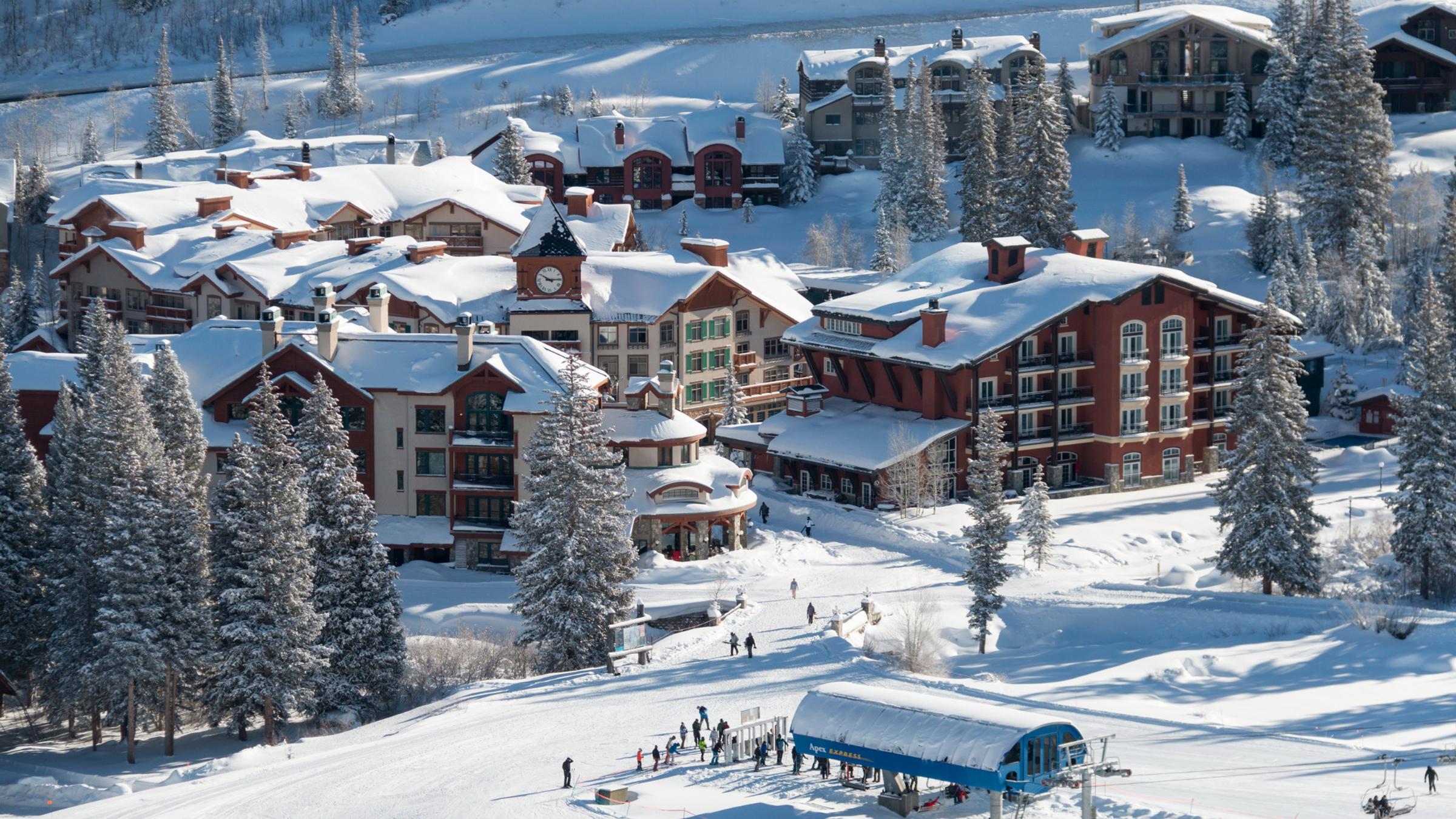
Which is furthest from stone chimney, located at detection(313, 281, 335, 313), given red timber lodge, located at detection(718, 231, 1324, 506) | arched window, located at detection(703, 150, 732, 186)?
arched window, located at detection(703, 150, 732, 186)

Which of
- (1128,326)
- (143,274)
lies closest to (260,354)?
(143,274)

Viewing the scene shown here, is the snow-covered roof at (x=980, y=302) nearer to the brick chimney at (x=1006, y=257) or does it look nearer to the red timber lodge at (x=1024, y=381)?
the red timber lodge at (x=1024, y=381)

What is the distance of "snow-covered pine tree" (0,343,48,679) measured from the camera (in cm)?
7275

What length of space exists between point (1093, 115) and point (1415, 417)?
69.3 metres

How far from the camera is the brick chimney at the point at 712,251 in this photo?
105875 mm

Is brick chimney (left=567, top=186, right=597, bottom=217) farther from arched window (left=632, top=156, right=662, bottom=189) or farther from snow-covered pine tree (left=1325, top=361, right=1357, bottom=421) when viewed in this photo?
snow-covered pine tree (left=1325, top=361, right=1357, bottom=421)

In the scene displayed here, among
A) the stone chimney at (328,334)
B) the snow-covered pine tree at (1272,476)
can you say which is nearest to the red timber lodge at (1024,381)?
the snow-covered pine tree at (1272,476)

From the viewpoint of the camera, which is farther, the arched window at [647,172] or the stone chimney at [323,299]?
the arched window at [647,172]

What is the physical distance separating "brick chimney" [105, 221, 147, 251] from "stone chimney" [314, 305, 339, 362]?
3334 centimetres

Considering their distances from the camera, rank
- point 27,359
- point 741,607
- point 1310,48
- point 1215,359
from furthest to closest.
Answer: point 1310,48 < point 1215,359 < point 27,359 < point 741,607

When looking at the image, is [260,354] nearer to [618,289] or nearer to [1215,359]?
[618,289]

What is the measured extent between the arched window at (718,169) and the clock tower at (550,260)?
48.2 meters

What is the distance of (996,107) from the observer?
138875 mm

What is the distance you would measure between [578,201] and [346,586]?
5586 centimetres
